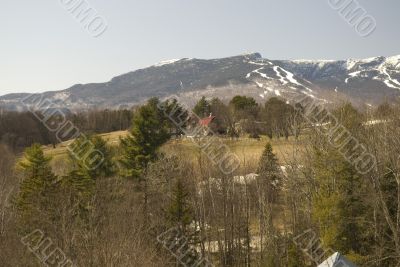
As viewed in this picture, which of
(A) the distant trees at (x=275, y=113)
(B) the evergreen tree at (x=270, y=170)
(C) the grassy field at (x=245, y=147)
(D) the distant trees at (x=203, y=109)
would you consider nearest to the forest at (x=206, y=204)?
(B) the evergreen tree at (x=270, y=170)

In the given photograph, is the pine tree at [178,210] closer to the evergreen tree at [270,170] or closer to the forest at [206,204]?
the forest at [206,204]

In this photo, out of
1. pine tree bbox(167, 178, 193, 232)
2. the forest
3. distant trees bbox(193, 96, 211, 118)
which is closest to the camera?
the forest

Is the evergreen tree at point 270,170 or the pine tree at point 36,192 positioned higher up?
the pine tree at point 36,192

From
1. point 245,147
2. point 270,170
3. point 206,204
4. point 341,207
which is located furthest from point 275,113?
A: point 341,207

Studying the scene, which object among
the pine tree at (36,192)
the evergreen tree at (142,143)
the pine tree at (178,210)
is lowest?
the pine tree at (178,210)

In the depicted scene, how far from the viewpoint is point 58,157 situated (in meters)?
65.7

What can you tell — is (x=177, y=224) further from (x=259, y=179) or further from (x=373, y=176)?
(x=373, y=176)

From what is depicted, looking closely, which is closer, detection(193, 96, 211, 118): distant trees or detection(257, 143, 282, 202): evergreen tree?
detection(257, 143, 282, 202): evergreen tree

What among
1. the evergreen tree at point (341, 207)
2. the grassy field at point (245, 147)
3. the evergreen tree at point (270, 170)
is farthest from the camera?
the grassy field at point (245, 147)

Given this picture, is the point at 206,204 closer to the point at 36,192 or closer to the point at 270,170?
the point at 270,170

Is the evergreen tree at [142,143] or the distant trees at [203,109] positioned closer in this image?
the evergreen tree at [142,143]

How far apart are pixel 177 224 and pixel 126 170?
33.4 ft

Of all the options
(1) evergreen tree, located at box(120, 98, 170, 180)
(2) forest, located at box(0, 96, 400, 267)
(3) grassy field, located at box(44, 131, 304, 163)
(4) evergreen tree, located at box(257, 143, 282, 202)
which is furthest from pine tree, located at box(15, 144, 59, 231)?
(4) evergreen tree, located at box(257, 143, 282, 202)

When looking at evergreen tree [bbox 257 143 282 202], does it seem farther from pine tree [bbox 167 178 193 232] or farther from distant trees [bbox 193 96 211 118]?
distant trees [bbox 193 96 211 118]
